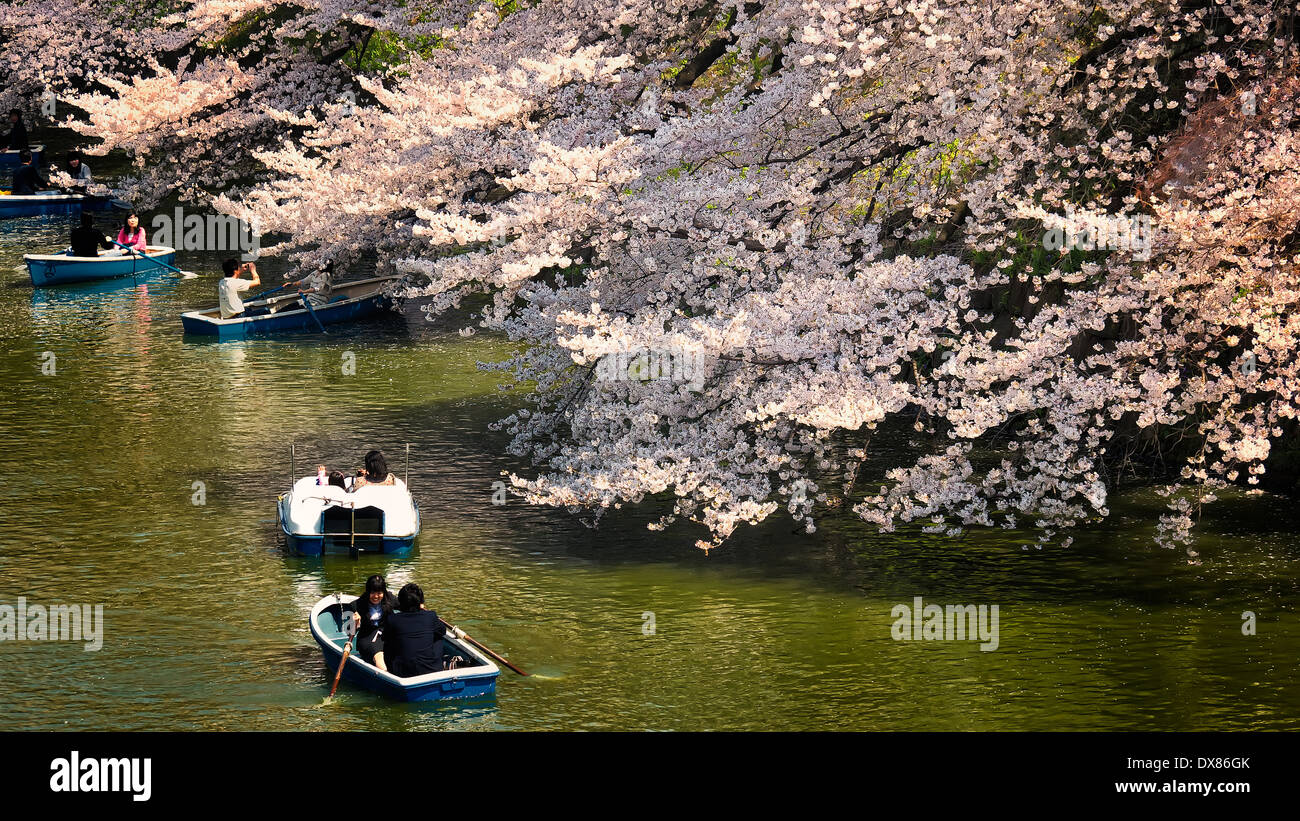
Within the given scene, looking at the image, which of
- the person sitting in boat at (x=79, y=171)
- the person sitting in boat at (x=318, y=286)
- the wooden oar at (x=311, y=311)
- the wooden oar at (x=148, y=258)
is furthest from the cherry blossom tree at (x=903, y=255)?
the person sitting in boat at (x=79, y=171)

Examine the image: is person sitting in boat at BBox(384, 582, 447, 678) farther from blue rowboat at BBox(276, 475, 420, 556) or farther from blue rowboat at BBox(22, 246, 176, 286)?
blue rowboat at BBox(22, 246, 176, 286)

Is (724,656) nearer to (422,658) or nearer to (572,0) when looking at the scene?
(422,658)

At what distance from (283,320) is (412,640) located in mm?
17139

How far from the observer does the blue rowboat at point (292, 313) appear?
95.6ft

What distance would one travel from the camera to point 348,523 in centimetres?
1775

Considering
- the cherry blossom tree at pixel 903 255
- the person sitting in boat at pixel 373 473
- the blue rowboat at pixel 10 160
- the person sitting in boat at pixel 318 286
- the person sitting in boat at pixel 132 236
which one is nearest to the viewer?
the cherry blossom tree at pixel 903 255

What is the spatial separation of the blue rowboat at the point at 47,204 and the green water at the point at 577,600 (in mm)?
20455

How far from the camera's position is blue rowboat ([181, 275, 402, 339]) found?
1147 inches

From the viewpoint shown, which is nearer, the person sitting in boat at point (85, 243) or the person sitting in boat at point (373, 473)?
the person sitting in boat at point (373, 473)

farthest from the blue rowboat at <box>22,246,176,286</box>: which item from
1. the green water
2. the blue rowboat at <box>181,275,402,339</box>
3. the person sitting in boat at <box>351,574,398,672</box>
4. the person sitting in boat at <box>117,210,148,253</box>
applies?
the person sitting in boat at <box>351,574,398,672</box>

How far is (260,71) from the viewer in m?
38.7

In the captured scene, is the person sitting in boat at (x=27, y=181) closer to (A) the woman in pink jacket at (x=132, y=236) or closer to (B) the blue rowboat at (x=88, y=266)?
(B) the blue rowboat at (x=88, y=266)
